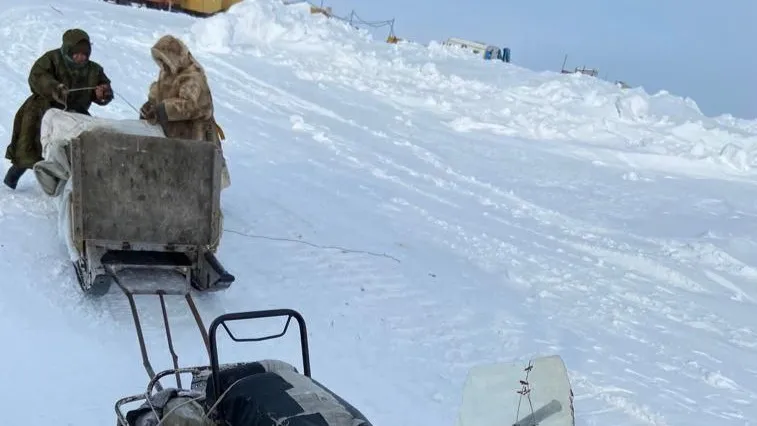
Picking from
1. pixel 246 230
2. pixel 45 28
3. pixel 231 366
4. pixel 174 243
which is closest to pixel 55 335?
pixel 174 243

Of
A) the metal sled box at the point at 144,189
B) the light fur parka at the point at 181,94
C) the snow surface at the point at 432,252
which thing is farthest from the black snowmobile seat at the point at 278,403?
the light fur parka at the point at 181,94

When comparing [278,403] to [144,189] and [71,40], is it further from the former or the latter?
[71,40]

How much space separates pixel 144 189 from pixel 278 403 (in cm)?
295

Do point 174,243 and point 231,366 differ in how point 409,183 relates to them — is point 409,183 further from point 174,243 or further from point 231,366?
point 231,366

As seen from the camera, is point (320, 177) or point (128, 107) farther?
point (128, 107)

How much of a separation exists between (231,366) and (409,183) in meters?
6.96

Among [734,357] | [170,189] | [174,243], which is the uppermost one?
[170,189]

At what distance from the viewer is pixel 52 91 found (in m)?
6.15

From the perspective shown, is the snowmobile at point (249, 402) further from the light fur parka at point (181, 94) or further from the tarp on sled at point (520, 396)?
the light fur parka at point (181, 94)

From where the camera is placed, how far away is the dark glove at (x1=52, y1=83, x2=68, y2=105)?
6.16 metres

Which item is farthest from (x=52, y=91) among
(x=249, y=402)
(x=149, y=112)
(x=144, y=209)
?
(x=249, y=402)

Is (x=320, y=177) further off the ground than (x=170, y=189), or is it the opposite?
(x=170, y=189)

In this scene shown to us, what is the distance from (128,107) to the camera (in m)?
10.7

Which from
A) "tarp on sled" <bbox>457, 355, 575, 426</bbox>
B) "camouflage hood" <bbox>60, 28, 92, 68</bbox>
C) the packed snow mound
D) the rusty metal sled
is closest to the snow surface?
the packed snow mound
